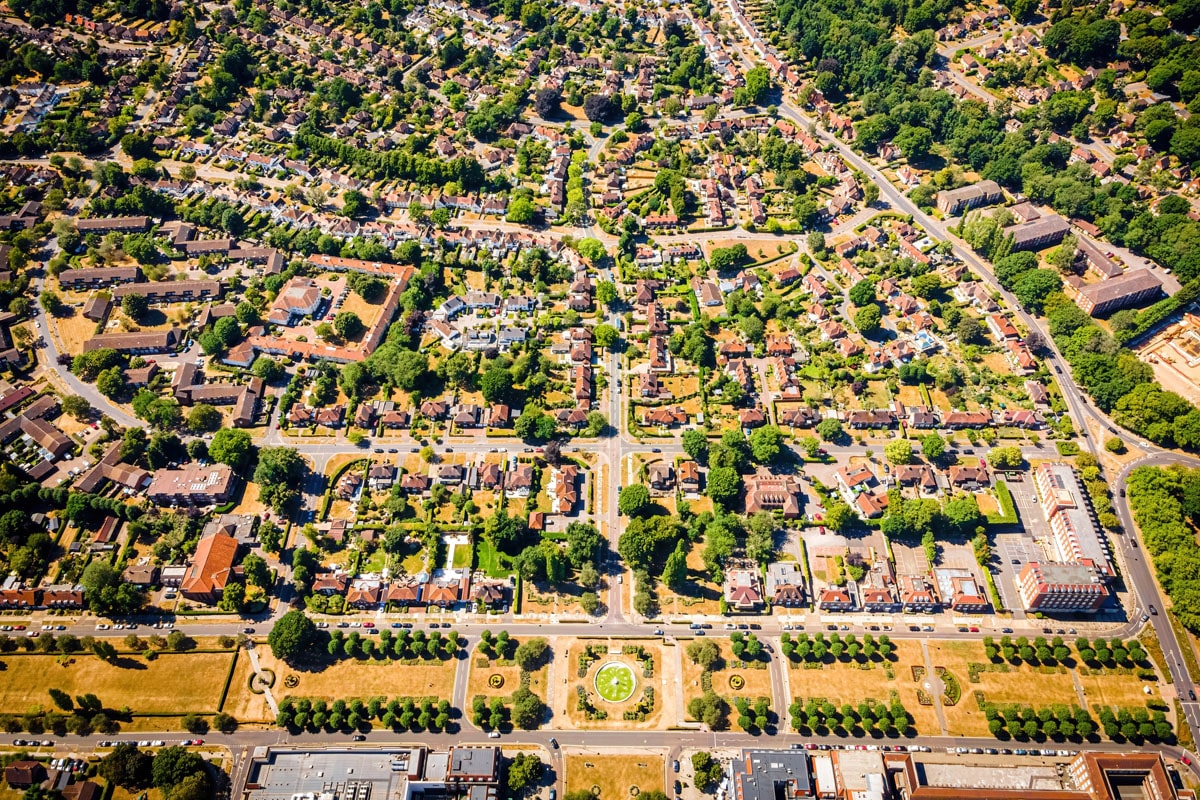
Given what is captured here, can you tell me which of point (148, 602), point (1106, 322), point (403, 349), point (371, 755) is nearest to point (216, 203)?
point (403, 349)

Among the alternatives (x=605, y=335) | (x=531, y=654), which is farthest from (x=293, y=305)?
(x=531, y=654)

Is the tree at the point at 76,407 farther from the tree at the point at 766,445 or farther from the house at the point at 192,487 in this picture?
the tree at the point at 766,445

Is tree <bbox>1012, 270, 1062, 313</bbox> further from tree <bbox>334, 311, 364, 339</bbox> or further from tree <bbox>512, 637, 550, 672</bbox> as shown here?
tree <bbox>334, 311, 364, 339</bbox>

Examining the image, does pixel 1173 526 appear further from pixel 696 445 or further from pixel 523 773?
pixel 523 773

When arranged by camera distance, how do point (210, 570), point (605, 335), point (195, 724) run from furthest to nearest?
point (605, 335), point (210, 570), point (195, 724)

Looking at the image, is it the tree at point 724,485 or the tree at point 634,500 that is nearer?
the tree at point 634,500

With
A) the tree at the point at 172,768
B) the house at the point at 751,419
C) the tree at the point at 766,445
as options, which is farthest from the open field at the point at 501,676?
the house at the point at 751,419

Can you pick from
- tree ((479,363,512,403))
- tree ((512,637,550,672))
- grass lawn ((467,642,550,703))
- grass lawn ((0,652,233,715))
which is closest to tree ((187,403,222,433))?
grass lawn ((0,652,233,715))

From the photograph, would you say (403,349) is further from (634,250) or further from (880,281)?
(880,281)
